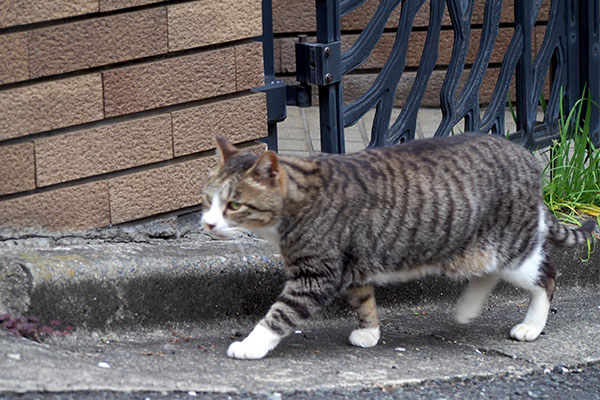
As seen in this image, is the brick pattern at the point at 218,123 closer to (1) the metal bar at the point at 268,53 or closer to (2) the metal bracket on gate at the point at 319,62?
(1) the metal bar at the point at 268,53

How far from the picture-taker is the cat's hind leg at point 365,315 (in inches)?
151

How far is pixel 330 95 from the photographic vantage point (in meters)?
4.41

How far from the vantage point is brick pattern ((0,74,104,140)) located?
3.86m

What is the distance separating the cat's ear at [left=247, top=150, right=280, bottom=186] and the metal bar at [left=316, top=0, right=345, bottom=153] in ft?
3.38

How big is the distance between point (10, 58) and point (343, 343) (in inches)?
70.8

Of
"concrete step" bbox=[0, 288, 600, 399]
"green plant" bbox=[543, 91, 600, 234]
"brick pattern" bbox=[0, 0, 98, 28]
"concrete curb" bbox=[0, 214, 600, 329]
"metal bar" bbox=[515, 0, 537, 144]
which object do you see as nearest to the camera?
"concrete step" bbox=[0, 288, 600, 399]

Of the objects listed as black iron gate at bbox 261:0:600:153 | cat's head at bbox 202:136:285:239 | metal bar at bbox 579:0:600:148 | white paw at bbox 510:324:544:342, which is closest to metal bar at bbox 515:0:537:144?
black iron gate at bbox 261:0:600:153

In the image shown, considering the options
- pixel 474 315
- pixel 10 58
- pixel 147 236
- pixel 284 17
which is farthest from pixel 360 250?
pixel 284 17

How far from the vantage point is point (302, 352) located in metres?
3.69

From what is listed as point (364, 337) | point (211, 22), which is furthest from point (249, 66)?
point (364, 337)

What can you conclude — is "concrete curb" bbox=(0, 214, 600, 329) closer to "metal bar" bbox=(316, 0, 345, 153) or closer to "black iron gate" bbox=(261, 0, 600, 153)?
"metal bar" bbox=(316, 0, 345, 153)

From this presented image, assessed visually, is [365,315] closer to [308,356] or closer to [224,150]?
[308,356]

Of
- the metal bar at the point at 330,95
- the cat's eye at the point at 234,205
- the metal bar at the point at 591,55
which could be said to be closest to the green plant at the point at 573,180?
the metal bar at the point at 591,55

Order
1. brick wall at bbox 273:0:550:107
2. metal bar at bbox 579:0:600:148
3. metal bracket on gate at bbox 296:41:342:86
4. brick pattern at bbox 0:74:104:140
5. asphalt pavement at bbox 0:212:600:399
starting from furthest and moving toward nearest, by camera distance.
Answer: brick wall at bbox 273:0:550:107 → metal bar at bbox 579:0:600:148 → metal bracket on gate at bbox 296:41:342:86 → brick pattern at bbox 0:74:104:140 → asphalt pavement at bbox 0:212:600:399
